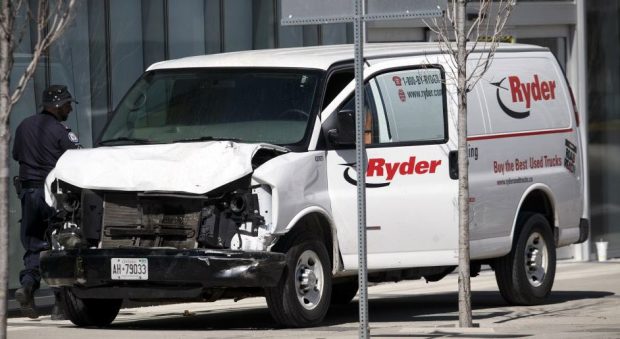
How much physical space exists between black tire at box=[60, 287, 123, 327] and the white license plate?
0.90m

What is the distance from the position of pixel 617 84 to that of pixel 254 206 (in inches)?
489

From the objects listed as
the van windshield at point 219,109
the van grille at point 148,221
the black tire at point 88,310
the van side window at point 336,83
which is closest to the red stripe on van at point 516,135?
the van side window at point 336,83

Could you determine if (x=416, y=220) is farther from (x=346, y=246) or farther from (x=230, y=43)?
(x=230, y=43)

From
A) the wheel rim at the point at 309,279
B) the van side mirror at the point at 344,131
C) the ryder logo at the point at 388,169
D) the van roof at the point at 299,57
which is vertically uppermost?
the van roof at the point at 299,57

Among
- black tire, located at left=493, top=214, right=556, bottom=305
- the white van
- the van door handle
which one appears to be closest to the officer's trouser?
the white van

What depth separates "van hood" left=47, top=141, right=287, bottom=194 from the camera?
499 inches

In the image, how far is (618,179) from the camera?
79.2 feet

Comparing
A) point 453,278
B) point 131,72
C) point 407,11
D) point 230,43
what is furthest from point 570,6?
point 407,11

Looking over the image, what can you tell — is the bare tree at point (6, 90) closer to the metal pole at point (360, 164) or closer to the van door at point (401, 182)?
the metal pole at point (360, 164)

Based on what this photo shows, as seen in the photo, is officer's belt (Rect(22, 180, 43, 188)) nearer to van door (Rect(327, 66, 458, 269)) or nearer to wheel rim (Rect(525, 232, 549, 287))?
van door (Rect(327, 66, 458, 269))

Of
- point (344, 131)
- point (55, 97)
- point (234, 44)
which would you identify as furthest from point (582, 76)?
point (55, 97)

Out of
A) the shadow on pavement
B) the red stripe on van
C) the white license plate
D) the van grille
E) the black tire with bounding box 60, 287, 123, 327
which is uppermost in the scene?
the red stripe on van

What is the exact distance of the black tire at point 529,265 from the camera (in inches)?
616

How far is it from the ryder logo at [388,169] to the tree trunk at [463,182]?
3.54ft
